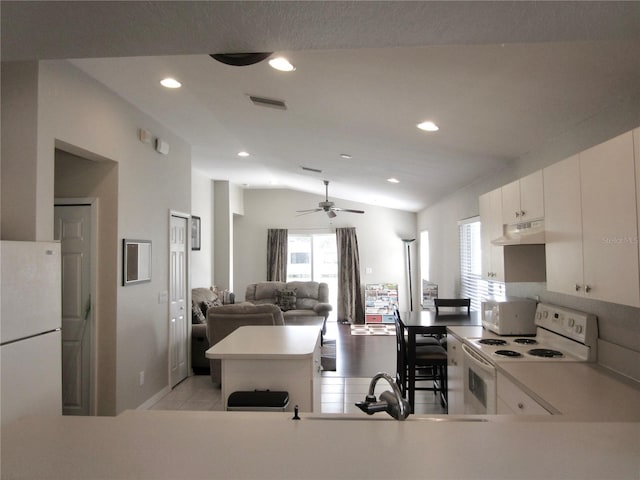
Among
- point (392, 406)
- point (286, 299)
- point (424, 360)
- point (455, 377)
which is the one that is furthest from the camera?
point (286, 299)

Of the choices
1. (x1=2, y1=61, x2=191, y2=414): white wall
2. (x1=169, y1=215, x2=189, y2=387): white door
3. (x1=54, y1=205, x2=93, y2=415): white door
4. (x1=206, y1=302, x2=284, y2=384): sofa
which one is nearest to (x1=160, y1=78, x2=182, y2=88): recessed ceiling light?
(x1=2, y1=61, x2=191, y2=414): white wall

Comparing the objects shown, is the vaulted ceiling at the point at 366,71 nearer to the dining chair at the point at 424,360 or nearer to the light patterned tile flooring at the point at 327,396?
the dining chair at the point at 424,360

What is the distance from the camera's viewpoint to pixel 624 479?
35.2 inches

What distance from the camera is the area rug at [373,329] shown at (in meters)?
7.90

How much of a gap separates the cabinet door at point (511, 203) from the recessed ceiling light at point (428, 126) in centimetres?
70

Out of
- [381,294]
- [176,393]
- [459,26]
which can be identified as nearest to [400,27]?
[459,26]

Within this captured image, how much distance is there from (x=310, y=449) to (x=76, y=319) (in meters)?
3.23

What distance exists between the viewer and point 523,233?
2.69m

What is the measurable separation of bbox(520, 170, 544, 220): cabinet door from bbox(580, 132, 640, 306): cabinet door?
19.0 inches

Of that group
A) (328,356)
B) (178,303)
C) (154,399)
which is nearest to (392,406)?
(154,399)

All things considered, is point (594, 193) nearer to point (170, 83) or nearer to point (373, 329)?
point (170, 83)

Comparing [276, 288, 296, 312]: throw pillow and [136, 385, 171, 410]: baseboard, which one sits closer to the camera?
[136, 385, 171, 410]: baseboard

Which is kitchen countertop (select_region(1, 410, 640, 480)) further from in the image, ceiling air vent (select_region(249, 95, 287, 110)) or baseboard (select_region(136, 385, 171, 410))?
baseboard (select_region(136, 385, 171, 410))

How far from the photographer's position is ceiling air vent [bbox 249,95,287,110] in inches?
128
